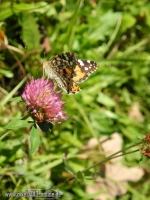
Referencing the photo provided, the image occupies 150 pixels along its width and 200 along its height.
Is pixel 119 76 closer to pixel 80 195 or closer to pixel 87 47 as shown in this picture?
pixel 87 47

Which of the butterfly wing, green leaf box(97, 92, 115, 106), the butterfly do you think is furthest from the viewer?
green leaf box(97, 92, 115, 106)

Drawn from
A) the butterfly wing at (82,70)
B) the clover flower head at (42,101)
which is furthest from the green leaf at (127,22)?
the clover flower head at (42,101)

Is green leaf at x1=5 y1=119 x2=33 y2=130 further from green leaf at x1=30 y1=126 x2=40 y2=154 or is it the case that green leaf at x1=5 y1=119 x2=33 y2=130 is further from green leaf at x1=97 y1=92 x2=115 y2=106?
green leaf at x1=97 y1=92 x2=115 y2=106

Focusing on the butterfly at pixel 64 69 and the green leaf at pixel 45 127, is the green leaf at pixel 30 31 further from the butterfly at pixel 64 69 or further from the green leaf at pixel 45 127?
the green leaf at pixel 45 127

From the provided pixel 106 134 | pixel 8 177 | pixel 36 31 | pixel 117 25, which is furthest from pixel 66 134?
pixel 117 25

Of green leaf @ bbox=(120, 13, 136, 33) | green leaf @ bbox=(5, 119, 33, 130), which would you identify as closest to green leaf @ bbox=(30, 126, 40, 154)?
green leaf @ bbox=(5, 119, 33, 130)

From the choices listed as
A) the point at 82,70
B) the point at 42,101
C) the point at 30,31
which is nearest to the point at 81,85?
the point at 30,31

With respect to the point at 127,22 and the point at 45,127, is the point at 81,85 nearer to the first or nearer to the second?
the point at 127,22

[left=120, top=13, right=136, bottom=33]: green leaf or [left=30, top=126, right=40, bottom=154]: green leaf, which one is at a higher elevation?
[left=120, top=13, right=136, bottom=33]: green leaf
